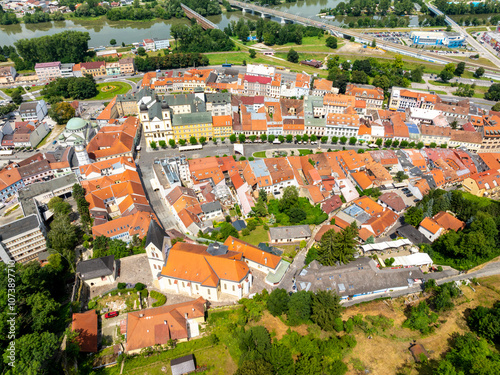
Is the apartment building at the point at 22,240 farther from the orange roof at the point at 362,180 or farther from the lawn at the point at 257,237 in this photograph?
the orange roof at the point at 362,180

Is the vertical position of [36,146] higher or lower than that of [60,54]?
lower

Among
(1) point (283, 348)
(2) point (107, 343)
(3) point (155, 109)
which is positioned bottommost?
(2) point (107, 343)

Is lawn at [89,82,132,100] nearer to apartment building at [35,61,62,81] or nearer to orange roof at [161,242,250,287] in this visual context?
apartment building at [35,61,62,81]

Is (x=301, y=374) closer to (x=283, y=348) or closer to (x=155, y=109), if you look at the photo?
(x=283, y=348)

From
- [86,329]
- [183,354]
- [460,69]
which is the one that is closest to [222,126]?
[86,329]

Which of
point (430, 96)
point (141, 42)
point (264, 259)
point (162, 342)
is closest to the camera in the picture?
point (162, 342)

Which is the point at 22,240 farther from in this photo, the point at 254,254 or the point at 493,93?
the point at 493,93

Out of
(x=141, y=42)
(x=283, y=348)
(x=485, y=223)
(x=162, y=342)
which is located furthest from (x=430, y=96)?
(x=141, y=42)
